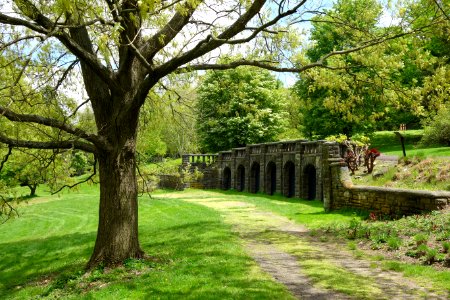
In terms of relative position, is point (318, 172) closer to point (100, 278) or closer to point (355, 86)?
point (355, 86)

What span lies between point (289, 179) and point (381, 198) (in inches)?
638

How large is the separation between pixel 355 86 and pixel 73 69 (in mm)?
8401

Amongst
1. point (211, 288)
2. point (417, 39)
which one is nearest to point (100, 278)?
point (211, 288)

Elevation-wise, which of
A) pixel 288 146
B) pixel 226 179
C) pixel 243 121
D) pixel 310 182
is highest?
pixel 243 121

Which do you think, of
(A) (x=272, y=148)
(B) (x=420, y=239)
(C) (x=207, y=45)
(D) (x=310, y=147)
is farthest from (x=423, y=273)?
(A) (x=272, y=148)

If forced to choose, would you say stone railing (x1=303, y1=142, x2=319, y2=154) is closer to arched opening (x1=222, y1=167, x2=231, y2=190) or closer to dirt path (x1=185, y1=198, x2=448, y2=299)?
dirt path (x1=185, y1=198, x2=448, y2=299)

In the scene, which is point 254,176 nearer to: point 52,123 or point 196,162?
point 196,162

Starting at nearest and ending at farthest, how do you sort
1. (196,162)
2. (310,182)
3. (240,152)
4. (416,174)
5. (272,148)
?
(416,174) → (310,182) → (272,148) → (240,152) → (196,162)

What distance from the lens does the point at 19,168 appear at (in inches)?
556

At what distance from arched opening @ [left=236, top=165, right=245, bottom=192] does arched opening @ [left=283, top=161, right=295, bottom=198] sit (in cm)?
889

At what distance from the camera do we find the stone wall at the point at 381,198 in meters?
12.6

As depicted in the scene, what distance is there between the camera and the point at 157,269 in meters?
9.84

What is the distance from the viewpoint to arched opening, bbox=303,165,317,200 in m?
27.9

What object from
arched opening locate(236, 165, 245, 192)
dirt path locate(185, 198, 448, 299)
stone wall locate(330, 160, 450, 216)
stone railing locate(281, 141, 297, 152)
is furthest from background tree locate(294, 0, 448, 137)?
arched opening locate(236, 165, 245, 192)
